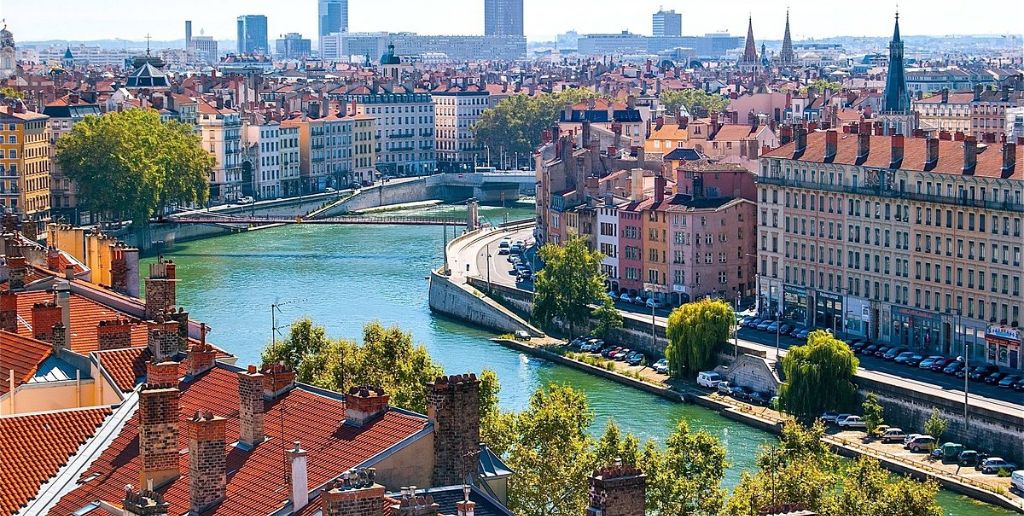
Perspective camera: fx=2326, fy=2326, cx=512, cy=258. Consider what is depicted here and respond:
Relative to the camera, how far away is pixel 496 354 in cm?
3194

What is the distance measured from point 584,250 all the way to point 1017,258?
7.33m

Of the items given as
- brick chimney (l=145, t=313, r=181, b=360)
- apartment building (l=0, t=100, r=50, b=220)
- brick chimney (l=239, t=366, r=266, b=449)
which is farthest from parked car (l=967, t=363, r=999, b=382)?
apartment building (l=0, t=100, r=50, b=220)

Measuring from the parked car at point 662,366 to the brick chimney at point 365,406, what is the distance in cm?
1791

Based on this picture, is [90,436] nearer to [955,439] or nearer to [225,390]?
[225,390]

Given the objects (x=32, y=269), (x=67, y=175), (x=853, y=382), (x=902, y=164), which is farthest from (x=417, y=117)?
(x=32, y=269)

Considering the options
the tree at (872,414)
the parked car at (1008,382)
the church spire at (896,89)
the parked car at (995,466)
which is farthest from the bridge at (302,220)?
the parked car at (995,466)

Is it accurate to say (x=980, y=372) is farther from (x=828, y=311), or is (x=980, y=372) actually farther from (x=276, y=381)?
(x=276, y=381)

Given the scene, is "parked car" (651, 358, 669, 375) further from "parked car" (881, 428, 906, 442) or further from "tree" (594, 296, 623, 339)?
"parked car" (881, 428, 906, 442)

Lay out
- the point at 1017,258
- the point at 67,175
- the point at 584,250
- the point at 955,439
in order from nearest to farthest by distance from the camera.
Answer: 1. the point at 955,439
2. the point at 1017,258
3. the point at 584,250
4. the point at 67,175

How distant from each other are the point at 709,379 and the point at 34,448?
57.1 feet

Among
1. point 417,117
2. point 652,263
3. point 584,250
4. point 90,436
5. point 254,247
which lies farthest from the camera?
point 417,117

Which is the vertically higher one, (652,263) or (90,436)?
(90,436)

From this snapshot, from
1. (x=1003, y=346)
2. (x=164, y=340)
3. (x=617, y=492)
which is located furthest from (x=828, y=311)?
(x=617, y=492)

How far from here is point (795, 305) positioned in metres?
32.7
